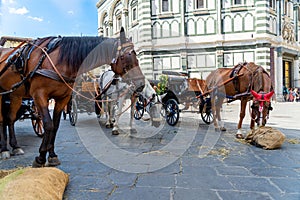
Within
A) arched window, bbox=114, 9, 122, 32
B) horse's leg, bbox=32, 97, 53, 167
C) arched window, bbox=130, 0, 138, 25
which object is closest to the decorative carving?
arched window, bbox=130, 0, 138, 25

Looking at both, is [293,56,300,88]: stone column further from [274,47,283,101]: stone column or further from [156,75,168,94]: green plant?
[156,75,168,94]: green plant

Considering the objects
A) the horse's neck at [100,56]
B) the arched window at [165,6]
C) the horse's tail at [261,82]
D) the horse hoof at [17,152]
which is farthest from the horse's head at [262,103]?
the arched window at [165,6]

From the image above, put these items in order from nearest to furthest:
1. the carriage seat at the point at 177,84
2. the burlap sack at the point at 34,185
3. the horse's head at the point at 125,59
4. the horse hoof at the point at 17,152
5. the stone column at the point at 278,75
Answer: the burlap sack at the point at 34,185 → the horse's head at the point at 125,59 → the horse hoof at the point at 17,152 → the carriage seat at the point at 177,84 → the stone column at the point at 278,75

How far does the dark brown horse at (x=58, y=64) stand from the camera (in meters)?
2.88

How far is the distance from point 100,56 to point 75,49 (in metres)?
0.31

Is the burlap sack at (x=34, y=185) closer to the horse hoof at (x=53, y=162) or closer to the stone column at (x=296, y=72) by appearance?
the horse hoof at (x=53, y=162)

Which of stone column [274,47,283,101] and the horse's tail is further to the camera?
stone column [274,47,283,101]

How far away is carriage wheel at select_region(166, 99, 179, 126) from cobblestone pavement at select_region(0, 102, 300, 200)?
74.5 inches

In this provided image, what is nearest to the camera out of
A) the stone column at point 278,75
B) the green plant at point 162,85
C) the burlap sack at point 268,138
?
the burlap sack at point 268,138

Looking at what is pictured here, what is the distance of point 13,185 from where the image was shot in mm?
1971

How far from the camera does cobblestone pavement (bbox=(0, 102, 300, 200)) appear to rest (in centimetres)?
234

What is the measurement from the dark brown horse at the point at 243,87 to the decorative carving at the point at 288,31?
62.8 ft

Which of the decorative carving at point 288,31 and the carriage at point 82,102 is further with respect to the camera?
the decorative carving at point 288,31

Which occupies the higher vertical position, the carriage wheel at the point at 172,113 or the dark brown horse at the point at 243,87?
the dark brown horse at the point at 243,87
